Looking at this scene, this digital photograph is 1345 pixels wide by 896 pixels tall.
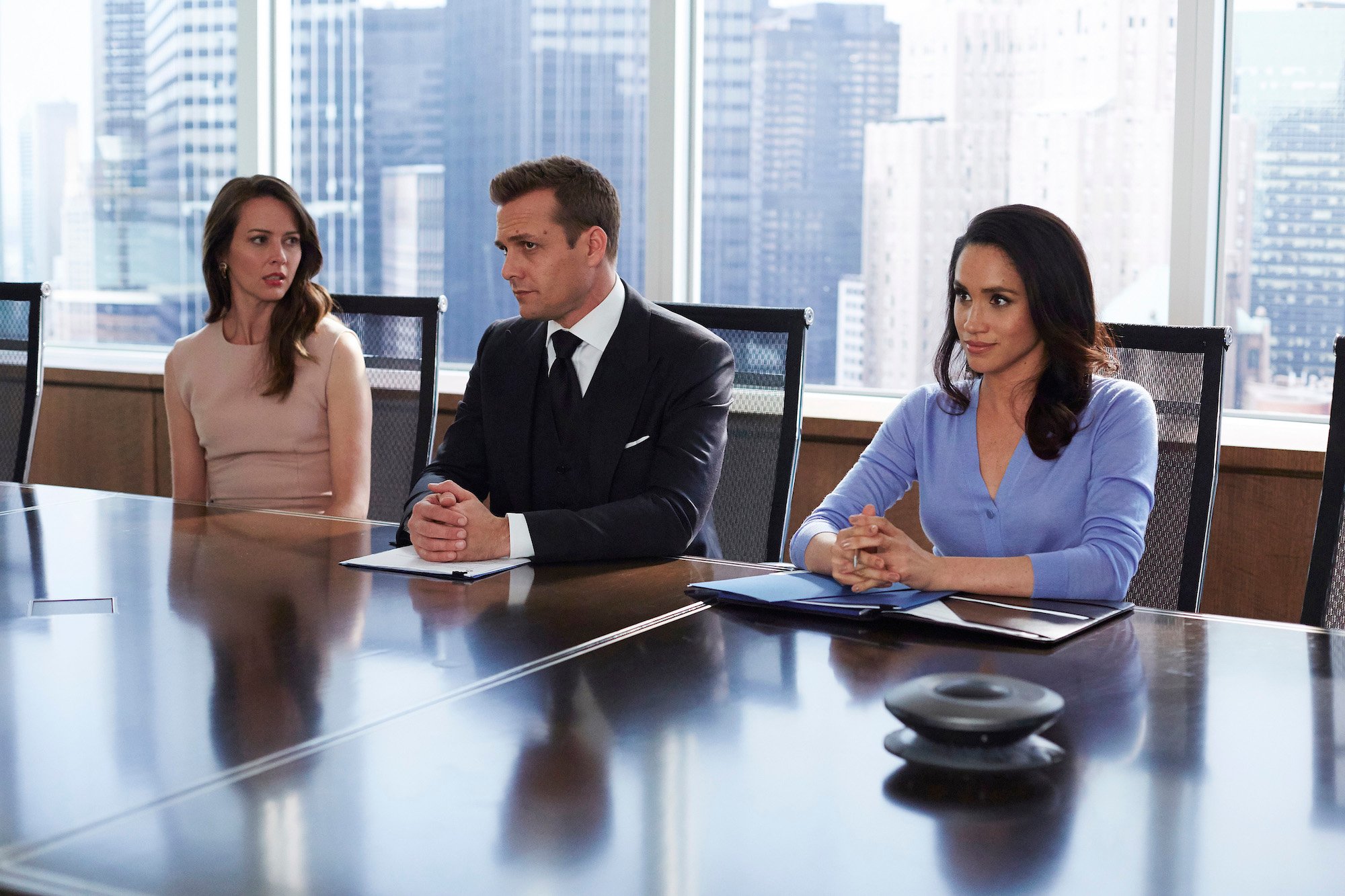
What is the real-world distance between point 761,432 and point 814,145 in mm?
1515

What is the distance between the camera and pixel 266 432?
2852 millimetres

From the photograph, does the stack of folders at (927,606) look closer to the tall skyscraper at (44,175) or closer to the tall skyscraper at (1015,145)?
the tall skyscraper at (1015,145)

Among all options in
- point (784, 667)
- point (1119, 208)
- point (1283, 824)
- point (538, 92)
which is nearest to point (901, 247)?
point (1119, 208)

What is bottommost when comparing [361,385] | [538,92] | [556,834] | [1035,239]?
[556,834]

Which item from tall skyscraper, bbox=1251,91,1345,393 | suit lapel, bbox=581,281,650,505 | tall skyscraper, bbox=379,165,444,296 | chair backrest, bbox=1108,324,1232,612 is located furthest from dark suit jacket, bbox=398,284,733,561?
tall skyscraper, bbox=379,165,444,296

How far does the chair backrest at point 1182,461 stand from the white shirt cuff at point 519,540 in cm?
98

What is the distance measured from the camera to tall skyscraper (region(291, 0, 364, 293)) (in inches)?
178

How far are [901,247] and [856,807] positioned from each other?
2797 mm

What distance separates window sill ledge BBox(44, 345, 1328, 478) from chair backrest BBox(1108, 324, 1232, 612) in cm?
42

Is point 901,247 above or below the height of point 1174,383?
above

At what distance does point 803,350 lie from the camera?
8.08 ft

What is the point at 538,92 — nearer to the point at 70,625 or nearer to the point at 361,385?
the point at 361,385

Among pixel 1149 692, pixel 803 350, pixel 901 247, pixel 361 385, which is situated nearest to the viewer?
pixel 1149 692

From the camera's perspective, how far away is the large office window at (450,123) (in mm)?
4047
